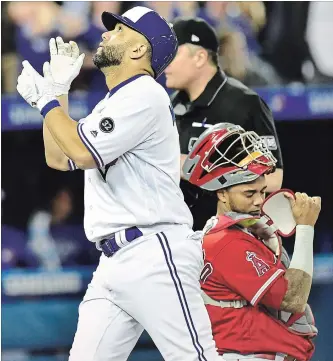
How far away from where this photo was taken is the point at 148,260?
3082mm

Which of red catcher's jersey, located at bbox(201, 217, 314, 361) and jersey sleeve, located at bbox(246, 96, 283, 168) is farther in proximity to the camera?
jersey sleeve, located at bbox(246, 96, 283, 168)

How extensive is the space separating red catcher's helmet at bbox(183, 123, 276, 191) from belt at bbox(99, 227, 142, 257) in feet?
1.51

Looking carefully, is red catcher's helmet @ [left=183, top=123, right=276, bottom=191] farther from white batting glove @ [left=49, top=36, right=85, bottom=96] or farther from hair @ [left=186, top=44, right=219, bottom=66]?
hair @ [left=186, top=44, right=219, bottom=66]

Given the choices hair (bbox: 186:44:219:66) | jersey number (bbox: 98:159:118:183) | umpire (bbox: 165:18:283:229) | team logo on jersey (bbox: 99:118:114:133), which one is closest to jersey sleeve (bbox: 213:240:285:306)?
jersey number (bbox: 98:159:118:183)

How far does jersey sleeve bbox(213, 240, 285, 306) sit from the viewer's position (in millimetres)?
3256

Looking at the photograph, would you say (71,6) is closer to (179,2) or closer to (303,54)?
(179,2)

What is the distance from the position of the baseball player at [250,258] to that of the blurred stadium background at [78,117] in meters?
1.85

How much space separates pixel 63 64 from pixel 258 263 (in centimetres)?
99

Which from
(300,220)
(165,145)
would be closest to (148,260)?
(165,145)

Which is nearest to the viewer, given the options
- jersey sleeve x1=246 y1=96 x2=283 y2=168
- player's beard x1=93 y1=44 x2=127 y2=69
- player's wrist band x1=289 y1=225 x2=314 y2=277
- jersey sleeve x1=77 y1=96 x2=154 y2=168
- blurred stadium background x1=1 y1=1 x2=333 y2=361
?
jersey sleeve x1=77 y1=96 x2=154 y2=168

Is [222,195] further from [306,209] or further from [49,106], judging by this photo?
[49,106]

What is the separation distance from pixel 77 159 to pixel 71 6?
8.58 ft

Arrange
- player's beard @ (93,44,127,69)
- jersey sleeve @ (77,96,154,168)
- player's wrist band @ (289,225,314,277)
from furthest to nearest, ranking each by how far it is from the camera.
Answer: player's wrist band @ (289,225,314,277)
player's beard @ (93,44,127,69)
jersey sleeve @ (77,96,154,168)

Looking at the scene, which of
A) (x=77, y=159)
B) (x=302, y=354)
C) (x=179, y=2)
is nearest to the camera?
(x=77, y=159)
